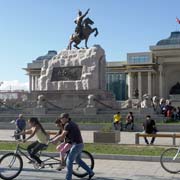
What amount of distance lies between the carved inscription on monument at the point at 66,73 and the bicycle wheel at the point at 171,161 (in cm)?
2294

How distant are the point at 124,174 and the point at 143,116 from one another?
63.1 feet

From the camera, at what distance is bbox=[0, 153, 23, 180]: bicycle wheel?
9.78 m

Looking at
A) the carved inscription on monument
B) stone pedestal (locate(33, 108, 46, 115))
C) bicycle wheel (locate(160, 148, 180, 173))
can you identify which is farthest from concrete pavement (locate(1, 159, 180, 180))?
the carved inscription on monument

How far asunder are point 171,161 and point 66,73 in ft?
78.2

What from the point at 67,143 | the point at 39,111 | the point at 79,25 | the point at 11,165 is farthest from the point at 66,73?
the point at 67,143

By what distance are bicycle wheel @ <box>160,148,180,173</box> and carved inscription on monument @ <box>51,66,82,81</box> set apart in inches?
903

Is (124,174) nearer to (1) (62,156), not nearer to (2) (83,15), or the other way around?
(1) (62,156)

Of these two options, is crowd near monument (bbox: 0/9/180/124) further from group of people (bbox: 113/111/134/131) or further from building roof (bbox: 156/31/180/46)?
building roof (bbox: 156/31/180/46)

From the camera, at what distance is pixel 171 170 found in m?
10.4

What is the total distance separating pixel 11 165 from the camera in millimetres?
9844

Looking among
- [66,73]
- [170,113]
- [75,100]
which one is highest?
[66,73]

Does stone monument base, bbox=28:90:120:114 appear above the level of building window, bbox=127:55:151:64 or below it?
below

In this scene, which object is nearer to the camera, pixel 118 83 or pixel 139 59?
pixel 139 59

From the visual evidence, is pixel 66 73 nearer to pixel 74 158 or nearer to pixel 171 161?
pixel 171 161
